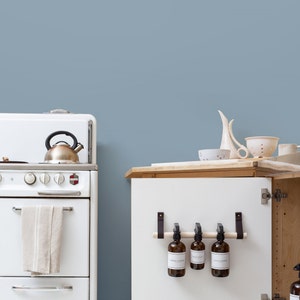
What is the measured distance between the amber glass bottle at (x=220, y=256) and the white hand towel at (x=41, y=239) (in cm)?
63

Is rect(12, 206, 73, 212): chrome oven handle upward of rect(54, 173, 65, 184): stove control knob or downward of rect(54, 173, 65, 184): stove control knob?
downward

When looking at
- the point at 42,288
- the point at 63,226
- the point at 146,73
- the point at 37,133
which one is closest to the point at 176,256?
the point at 63,226

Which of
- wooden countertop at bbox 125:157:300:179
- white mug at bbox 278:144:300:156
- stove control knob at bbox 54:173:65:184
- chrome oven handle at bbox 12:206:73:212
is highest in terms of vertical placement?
white mug at bbox 278:144:300:156

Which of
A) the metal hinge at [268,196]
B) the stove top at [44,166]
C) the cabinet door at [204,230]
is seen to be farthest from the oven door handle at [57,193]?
the metal hinge at [268,196]

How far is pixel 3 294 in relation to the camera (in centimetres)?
171

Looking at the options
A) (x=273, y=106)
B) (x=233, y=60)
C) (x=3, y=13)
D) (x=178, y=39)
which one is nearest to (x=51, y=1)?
(x=3, y=13)

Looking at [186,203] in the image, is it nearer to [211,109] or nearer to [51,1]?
[211,109]

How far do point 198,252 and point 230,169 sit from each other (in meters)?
0.35

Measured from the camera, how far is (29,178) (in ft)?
5.69

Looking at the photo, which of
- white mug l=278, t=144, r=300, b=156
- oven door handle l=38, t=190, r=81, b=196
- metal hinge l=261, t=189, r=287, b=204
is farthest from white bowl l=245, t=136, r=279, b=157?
oven door handle l=38, t=190, r=81, b=196

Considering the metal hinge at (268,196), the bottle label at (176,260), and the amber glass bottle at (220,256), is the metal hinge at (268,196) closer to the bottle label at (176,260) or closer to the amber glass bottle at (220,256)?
the amber glass bottle at (220,256)

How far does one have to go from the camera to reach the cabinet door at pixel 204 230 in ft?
5.21

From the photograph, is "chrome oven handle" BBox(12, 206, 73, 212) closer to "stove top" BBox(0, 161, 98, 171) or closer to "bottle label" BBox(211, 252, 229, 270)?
"stove top" BBox(0, 161, 98, 171)

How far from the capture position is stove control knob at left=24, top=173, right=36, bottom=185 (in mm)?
1731
